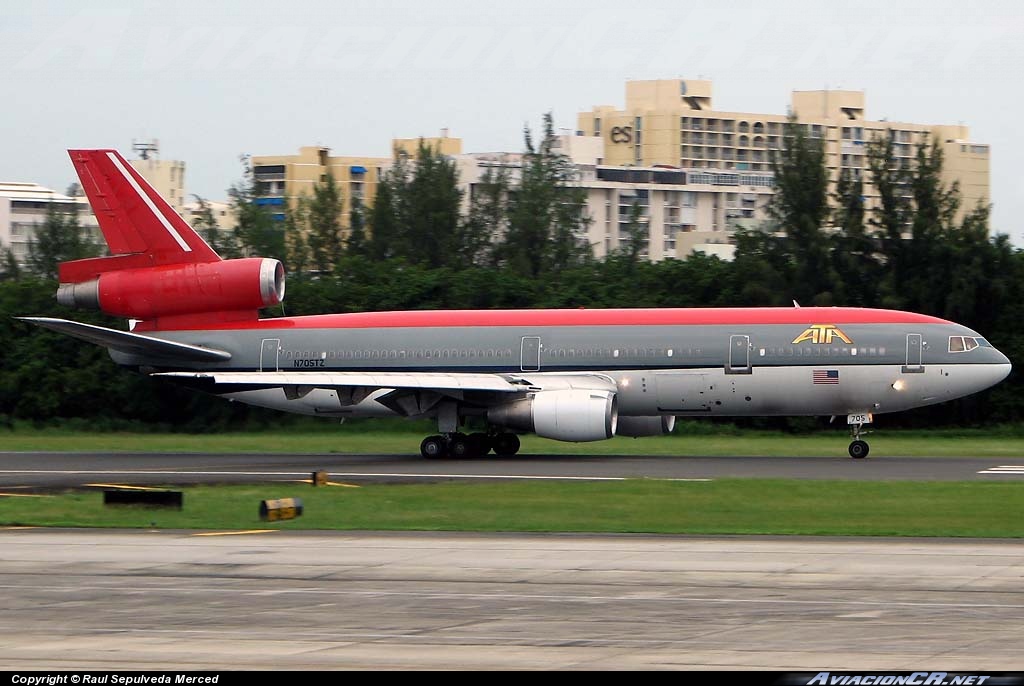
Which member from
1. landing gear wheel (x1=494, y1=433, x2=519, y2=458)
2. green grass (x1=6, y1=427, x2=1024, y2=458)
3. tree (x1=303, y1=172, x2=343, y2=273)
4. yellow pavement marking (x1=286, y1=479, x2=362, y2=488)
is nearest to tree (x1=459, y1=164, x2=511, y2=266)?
tree (x1=303, y1=172, x2=343, y2=273)

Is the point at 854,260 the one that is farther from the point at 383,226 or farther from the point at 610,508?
the point at 610,508

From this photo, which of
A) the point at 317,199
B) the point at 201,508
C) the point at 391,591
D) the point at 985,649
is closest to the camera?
the point at 985,649

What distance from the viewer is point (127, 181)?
137 feet

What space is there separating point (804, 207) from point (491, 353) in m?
22.8

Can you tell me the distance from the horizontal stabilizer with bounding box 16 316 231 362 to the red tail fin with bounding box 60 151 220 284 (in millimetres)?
2395

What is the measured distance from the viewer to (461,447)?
127 feet

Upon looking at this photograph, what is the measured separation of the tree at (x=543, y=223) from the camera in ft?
248

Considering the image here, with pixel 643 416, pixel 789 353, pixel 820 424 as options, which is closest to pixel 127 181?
pixel 643 416

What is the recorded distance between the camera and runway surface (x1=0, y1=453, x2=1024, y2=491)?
31844mm

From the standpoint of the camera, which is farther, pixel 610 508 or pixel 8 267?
pixel 8 267

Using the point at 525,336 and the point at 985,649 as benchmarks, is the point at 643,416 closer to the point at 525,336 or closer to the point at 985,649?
the point at 525,336

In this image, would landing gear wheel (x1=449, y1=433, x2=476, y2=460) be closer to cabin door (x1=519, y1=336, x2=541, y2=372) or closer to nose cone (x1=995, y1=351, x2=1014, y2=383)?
cabin door (x1=519, y1=336, x2=541, y2=372)

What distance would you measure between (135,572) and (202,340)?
78.1 feet

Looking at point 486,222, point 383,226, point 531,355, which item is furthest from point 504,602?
point 486,222
